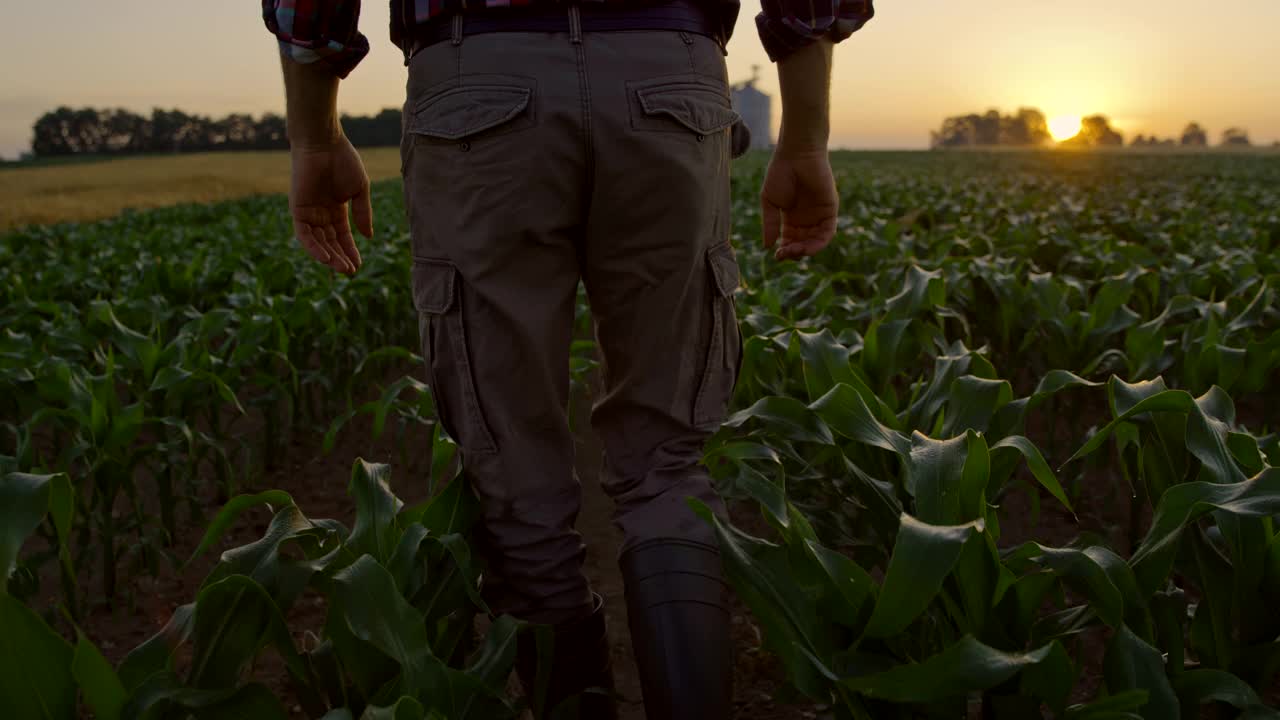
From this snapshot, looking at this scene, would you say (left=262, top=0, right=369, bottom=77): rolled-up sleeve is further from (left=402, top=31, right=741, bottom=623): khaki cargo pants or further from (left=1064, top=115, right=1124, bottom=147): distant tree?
(left=1064, top=115, right=1124, bottom=147): distant tree

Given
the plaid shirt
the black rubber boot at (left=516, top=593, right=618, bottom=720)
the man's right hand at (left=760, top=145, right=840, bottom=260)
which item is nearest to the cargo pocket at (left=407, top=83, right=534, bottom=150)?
the plaid shirt

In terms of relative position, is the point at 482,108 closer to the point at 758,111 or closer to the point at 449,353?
the point at 449,353

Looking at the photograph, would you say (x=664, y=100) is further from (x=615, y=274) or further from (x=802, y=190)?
(x=802, y=190)

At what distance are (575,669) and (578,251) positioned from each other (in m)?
0.67

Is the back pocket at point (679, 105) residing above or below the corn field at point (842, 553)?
above

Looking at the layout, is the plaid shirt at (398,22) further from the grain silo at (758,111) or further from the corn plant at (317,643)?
the grain silo at (758,111)

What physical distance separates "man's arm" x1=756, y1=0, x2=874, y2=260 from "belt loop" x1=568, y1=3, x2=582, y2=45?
0.32m

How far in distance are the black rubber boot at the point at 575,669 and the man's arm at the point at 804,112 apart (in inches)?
28.9

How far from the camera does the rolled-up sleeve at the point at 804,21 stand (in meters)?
1.51

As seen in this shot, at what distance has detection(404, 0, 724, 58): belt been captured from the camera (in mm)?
1369

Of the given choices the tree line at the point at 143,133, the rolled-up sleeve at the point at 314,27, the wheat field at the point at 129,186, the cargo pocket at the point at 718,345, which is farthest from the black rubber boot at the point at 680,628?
the tree line at the point at 143,133

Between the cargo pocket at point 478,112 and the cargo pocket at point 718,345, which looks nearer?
the cargo pocket at point 478,112

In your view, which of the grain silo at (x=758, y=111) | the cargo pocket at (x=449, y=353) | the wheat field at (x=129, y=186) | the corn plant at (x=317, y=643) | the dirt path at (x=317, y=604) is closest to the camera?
the corn plant at (x=317, y=643)

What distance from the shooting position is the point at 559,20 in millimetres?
1377
